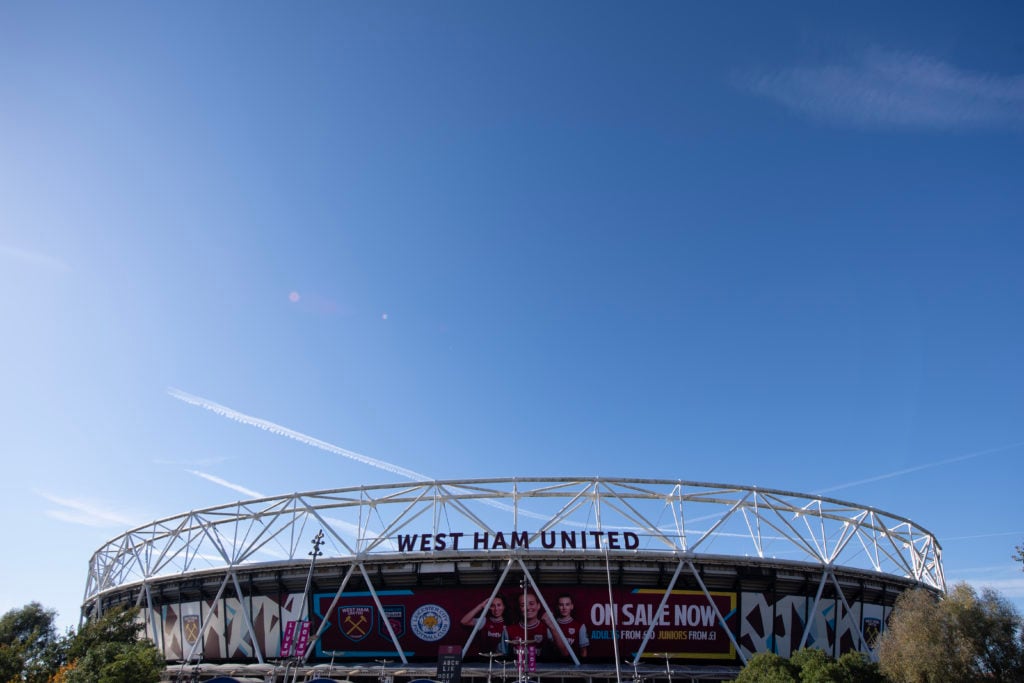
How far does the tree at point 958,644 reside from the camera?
1352 inches

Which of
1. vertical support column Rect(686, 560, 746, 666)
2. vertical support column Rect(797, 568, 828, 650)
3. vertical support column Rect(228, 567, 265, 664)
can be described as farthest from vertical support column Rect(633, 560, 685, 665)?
vertical support column Rect(228, 567, 265, 664)

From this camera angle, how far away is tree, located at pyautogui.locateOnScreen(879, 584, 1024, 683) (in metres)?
34.3

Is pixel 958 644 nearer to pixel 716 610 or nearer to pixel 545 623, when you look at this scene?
pixel 716 610

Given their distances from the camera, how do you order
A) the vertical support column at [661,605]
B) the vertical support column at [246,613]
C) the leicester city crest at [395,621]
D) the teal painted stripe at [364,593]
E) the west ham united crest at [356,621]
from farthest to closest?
the vertical support column at [246,613]
the teal painted stripe at [364,593]
the west ham united crest at [356,621]
the leicester city crest at [395,621]
the vertical support column at [661,605]

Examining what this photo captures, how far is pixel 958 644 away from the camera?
3516 cm

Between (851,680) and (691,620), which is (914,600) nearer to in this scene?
(851,680)

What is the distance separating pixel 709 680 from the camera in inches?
1677

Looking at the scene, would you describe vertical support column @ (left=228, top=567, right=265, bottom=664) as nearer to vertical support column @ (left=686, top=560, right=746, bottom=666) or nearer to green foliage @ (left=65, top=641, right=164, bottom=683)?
green foliage @ (left=65, top=641, right=164, bottom=683)

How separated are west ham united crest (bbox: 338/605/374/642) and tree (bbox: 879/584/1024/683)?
3569 centimetres

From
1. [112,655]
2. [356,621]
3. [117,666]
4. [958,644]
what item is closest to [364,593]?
[356,621]

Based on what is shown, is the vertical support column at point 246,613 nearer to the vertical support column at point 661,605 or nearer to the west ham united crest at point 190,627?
the west ham united crest at point 190,627

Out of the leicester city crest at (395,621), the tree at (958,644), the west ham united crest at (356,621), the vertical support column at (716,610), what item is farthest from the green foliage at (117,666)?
the tree at (958,644)

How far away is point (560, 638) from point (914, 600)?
968 inches

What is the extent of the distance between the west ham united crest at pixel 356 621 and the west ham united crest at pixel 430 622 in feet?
12.0
